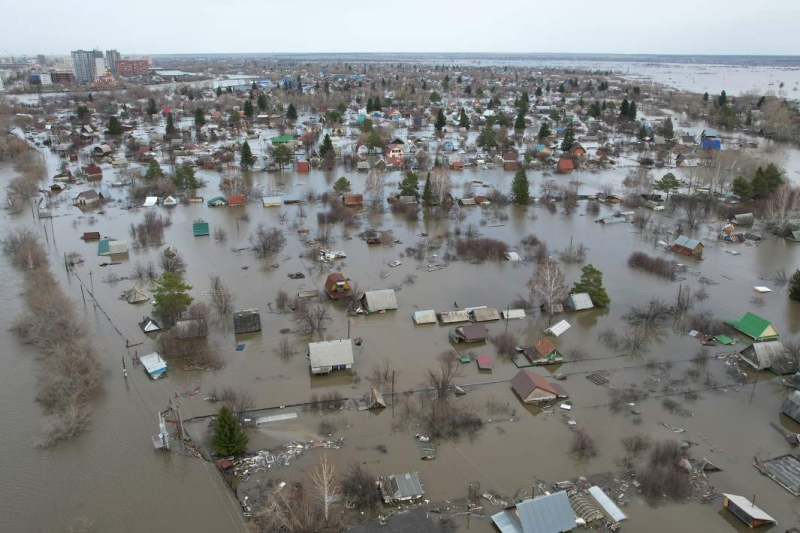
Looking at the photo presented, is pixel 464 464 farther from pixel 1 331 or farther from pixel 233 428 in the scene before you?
pixel 1 331

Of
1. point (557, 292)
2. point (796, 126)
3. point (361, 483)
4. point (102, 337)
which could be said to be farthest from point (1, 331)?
point (796, 126)

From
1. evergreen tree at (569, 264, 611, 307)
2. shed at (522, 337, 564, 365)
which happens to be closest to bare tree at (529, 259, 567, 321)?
evergreen tree at (569, 264, 611, 307)

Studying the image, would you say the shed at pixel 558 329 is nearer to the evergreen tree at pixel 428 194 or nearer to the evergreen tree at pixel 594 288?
the evergreen tree at pixel 594 288

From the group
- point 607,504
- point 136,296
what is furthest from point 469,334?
point 136,296

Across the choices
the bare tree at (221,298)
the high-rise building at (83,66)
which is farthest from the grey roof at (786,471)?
the high-rise building at (83,66)

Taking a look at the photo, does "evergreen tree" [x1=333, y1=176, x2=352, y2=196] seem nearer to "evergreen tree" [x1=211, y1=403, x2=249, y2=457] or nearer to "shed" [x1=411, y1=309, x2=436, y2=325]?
"shed" [x1=411, y1=309, x2=436, y2=325]

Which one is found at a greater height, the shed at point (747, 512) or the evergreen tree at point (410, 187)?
the evergreen tree at point (410, 187)

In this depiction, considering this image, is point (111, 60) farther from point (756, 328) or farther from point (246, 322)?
point (756, 328)
